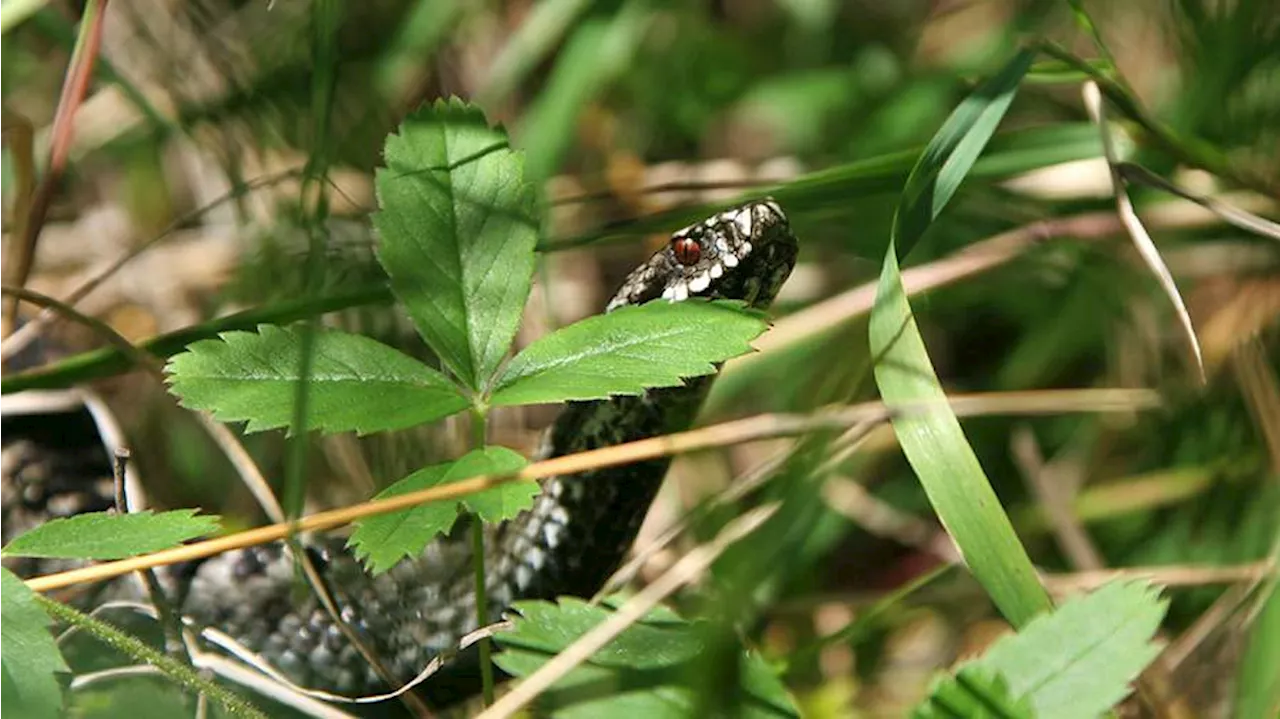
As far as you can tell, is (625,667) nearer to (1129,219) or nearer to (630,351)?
(630,351)

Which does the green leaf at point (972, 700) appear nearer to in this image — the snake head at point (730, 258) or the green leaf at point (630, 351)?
the green leaf at point (630, 351)

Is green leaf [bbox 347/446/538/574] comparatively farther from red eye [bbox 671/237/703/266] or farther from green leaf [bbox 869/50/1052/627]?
red eye [bbox 671/237/703/266]

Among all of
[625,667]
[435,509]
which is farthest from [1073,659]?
[435,509]

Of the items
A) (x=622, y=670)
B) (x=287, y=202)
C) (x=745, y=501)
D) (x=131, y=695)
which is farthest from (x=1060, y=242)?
(x=131, y=695)

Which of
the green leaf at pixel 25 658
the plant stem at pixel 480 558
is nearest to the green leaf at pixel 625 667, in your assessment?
the plant stem at pixel 480 558

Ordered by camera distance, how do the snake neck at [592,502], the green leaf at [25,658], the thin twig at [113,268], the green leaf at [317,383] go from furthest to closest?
1. the thin twig at [113,268]
2. the snake neck at [592,502]
3. the green leaf at [317,383]
4. the green leaf at [25,658]

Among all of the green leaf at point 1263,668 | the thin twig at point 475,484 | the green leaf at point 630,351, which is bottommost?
the green leaf at point 1263,668
